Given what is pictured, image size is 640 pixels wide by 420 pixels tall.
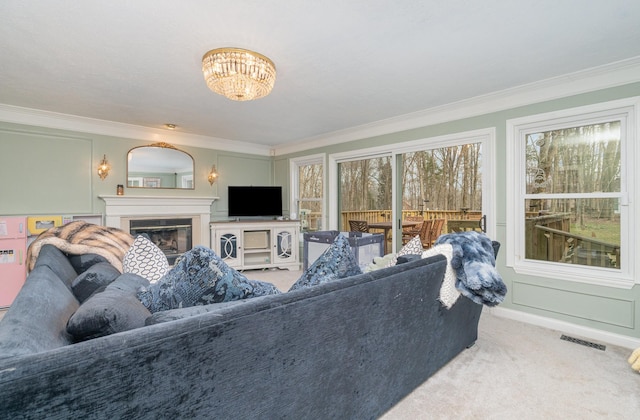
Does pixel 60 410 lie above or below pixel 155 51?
below

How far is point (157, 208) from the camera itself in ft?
15.0

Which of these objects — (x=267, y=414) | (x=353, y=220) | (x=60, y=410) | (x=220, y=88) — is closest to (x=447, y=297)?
(x=267, y=414)

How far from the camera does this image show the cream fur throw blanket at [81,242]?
6.59ft

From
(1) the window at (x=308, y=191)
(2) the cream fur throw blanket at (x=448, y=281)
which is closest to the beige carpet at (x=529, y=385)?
(2) the cream fur throw blanket at (x=448, y=281)

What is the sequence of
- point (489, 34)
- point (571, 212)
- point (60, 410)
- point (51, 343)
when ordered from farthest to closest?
point (571, 212) < point (489, 34) < point (51, 343) < point (60, 410)

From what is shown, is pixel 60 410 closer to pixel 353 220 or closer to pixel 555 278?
pixel 555 278

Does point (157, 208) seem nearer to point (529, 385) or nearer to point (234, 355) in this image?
point (234, 355)

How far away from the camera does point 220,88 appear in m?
2.41

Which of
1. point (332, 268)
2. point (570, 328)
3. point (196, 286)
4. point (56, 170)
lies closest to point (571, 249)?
point (570, 328)

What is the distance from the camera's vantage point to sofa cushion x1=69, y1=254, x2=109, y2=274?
195cm

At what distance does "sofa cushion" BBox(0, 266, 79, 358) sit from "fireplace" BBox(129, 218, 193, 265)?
352 centimetres

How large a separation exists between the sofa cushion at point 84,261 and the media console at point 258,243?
2849 mm

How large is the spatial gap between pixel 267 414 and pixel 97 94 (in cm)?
363

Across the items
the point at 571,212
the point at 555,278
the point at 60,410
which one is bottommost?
the point at 555,278
